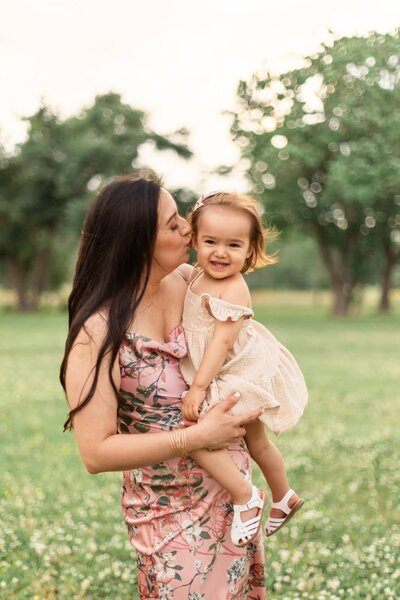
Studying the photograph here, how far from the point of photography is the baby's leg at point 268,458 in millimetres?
3722

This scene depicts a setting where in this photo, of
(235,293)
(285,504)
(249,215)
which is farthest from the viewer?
(285,504)

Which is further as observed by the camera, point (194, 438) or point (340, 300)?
point (340, 300)

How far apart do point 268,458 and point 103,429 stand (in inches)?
44.0

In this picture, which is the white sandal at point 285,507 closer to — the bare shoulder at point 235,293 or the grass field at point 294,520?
the bare shoulder at point 235,293

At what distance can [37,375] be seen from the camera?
69.5 ft

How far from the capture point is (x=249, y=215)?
366 cm

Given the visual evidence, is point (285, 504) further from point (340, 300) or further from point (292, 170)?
point (340, 300)

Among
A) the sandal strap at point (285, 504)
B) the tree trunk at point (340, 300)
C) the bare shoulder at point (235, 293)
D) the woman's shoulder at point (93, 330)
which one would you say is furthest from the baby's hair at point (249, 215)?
the tree trunk at point (340, 300)

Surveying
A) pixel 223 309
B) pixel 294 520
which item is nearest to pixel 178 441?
pixel 223 309

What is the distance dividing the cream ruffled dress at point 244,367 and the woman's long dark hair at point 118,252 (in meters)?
0.36

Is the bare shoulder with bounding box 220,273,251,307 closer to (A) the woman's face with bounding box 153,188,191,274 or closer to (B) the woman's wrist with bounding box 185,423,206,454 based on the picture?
(A) the woman's face with bounding box 153,188,191,274

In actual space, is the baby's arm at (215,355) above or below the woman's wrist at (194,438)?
above

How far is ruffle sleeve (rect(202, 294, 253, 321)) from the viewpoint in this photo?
11.3 ft

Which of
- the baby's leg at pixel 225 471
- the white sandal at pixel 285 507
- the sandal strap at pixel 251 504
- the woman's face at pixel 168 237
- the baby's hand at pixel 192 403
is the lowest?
the white sandal at pixel 285 507
